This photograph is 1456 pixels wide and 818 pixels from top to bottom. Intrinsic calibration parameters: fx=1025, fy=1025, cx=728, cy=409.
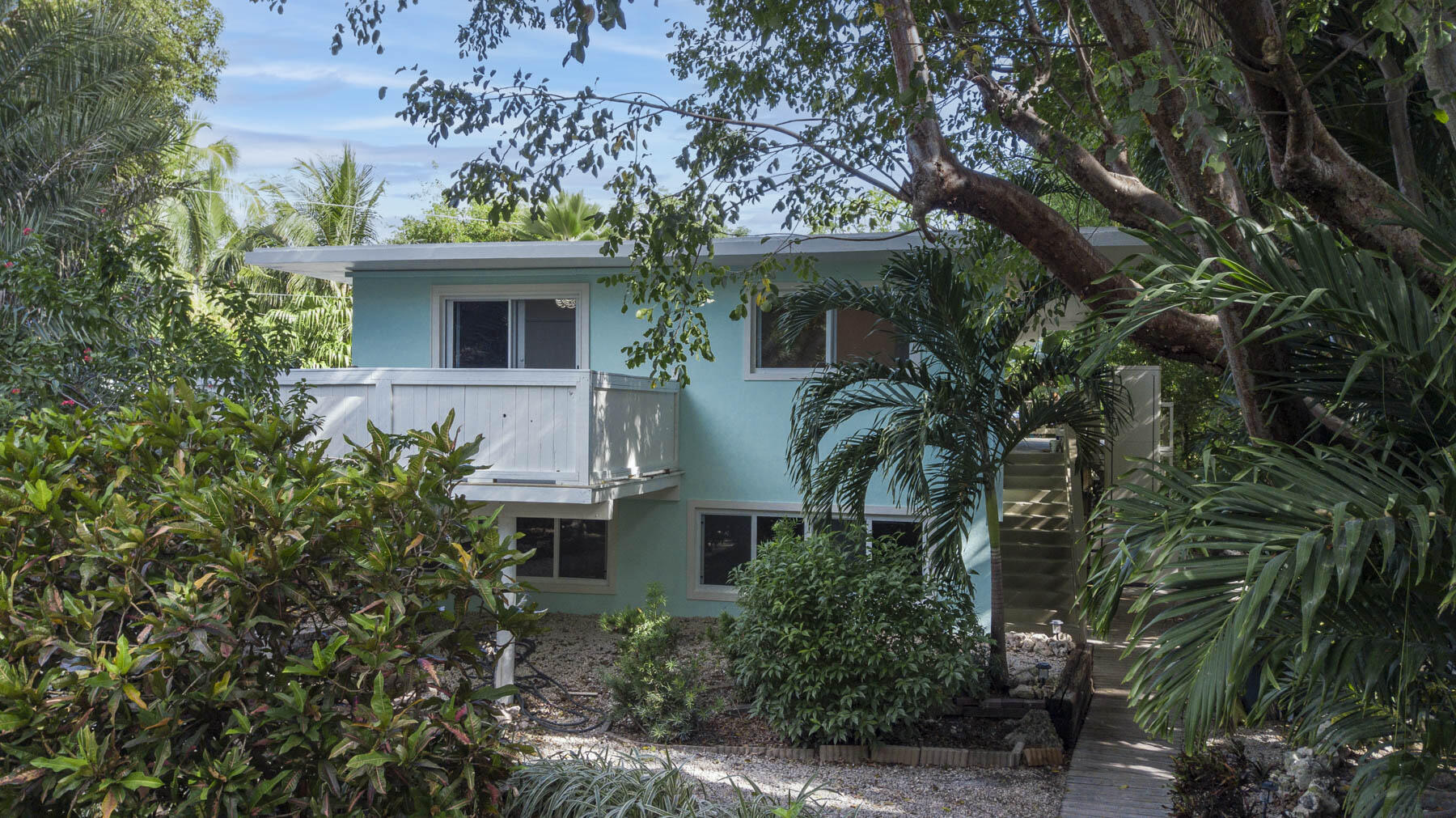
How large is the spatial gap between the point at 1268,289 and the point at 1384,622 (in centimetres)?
115

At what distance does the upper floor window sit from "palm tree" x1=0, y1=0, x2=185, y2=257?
12.8m

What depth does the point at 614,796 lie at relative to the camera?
4.68 metres

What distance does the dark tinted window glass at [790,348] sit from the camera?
1220 cm

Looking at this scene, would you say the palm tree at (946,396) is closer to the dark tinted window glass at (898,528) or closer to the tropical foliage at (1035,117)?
the tropical foliage at (1035,117)

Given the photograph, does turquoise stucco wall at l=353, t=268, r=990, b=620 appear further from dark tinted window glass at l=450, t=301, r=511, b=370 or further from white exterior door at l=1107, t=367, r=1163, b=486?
white exterior door at l=1107, t=367, r=1163, b=486

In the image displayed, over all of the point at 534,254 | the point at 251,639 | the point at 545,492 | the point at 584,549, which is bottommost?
the point at 584,549

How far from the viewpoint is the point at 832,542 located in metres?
9.38

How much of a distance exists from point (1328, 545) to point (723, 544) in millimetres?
10067

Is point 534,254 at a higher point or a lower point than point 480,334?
higher

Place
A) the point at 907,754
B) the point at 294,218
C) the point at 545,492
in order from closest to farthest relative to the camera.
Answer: the point at 907,754, the point at 545,492, the point at 294,218

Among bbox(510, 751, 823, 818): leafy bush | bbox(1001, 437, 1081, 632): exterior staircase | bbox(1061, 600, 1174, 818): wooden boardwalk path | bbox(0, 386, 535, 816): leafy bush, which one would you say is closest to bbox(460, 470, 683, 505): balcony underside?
bbox(1001, 437, 1081, 632): exterior staircase

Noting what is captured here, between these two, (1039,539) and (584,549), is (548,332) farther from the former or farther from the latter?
(1039,539)

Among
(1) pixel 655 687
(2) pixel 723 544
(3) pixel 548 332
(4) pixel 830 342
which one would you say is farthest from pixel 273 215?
(1) pixel 655 687

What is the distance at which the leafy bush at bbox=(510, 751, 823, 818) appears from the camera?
14.8ft
